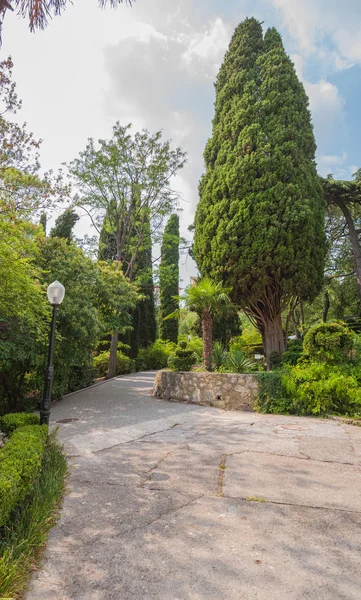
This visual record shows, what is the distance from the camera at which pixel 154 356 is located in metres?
21.2

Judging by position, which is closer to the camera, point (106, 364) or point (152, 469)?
point (152, 469)

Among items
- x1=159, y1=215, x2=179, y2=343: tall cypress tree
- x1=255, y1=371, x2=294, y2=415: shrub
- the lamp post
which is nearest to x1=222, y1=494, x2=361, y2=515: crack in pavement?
the lamp post

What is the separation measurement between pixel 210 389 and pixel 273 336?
3.13m

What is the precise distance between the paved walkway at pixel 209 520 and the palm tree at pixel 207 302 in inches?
165

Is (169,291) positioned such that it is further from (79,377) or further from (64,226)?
(79,377)

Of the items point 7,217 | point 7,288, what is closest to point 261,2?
point 7,217

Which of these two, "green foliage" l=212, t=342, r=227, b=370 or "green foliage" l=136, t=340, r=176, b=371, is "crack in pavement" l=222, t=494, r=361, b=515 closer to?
"green foliage" l=212, t=342, r=227, b=370

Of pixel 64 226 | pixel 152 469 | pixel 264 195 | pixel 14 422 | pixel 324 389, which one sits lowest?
pixel 152 469

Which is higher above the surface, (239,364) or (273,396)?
(239,364)

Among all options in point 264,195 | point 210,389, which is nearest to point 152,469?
point 210,389

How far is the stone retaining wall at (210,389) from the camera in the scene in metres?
8.70

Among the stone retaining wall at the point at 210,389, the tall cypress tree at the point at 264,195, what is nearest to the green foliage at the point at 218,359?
the stone retaining wall at the point at 210,389

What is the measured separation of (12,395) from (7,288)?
16.2 feet

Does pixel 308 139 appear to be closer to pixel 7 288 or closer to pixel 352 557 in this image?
pixel 7 288
